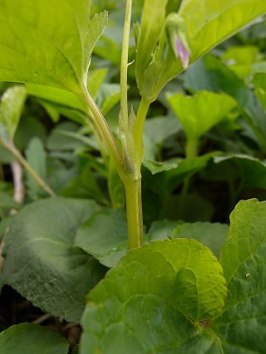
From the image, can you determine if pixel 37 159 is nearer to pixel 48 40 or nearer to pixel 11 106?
pixel 11 106

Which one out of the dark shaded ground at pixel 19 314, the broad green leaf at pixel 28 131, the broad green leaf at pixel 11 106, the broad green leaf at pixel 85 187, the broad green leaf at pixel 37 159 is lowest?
the dark shaded ground at pixel 19 314

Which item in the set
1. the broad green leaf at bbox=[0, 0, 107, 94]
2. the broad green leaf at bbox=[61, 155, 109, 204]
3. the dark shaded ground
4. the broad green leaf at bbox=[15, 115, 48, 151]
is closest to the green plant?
the broad green leaf at bbox=[0, 0, 107, 94]

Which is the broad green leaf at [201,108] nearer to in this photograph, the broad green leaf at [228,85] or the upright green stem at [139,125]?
the broad green leaf at [228,85]

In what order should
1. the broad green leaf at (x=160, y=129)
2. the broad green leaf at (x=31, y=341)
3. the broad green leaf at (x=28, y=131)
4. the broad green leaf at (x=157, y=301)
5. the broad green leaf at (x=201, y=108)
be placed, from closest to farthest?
the broad green leaf at (x=157, y=301) < the broad green leaf at (x=31, y=341) < the broad green leaf at (x=201, y=108) < the broad green leaf at (x=160, y=129) < the broad green leaf at (x=28, y=131)

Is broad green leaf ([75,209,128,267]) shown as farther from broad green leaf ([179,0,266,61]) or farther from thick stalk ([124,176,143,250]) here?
broad green leaf ([179,0,266,61])

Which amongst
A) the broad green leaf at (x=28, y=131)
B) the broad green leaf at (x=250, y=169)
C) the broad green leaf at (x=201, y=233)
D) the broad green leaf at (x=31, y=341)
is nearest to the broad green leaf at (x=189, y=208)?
the broad green leaf at (x=250, y=169)

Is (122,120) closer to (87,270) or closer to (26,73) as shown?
(26,73)

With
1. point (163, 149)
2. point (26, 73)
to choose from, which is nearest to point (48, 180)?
point (163, 149)

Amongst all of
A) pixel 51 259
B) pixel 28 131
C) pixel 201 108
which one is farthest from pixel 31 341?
pixel 28 131
